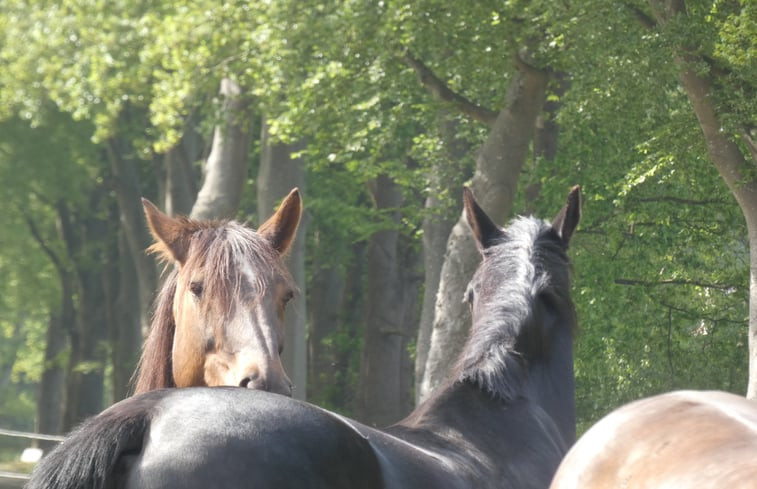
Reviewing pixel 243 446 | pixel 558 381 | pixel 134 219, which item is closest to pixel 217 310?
pixel 558 381

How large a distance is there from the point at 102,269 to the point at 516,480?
89.0ft

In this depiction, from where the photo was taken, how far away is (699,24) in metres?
12.3

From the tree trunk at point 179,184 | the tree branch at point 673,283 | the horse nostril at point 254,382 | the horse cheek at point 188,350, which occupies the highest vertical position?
the tree trunk at point 179,184

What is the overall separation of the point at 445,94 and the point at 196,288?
1221 centimetres

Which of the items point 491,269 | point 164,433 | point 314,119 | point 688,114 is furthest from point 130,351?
point 164,433

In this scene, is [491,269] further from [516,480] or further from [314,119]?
[314,119]

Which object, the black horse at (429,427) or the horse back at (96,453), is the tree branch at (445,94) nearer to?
the black horse at (429,427)

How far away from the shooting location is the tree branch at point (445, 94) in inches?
679

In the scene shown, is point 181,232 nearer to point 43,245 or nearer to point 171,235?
point 171,235

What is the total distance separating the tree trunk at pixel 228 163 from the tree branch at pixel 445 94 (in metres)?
3.36

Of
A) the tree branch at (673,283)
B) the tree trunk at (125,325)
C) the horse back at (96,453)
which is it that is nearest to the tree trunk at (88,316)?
the tree trunk at (125,325)

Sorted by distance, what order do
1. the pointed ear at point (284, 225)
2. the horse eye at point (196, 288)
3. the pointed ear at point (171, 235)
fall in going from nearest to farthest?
the horse eye at point (196, 288), the pointed ear at point (171, 235), the pointed ear at point (284, 225)

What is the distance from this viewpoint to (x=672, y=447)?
3.13m

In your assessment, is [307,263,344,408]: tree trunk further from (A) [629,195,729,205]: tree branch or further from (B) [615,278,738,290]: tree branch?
(A) [629,195,729,205]: tree branch
